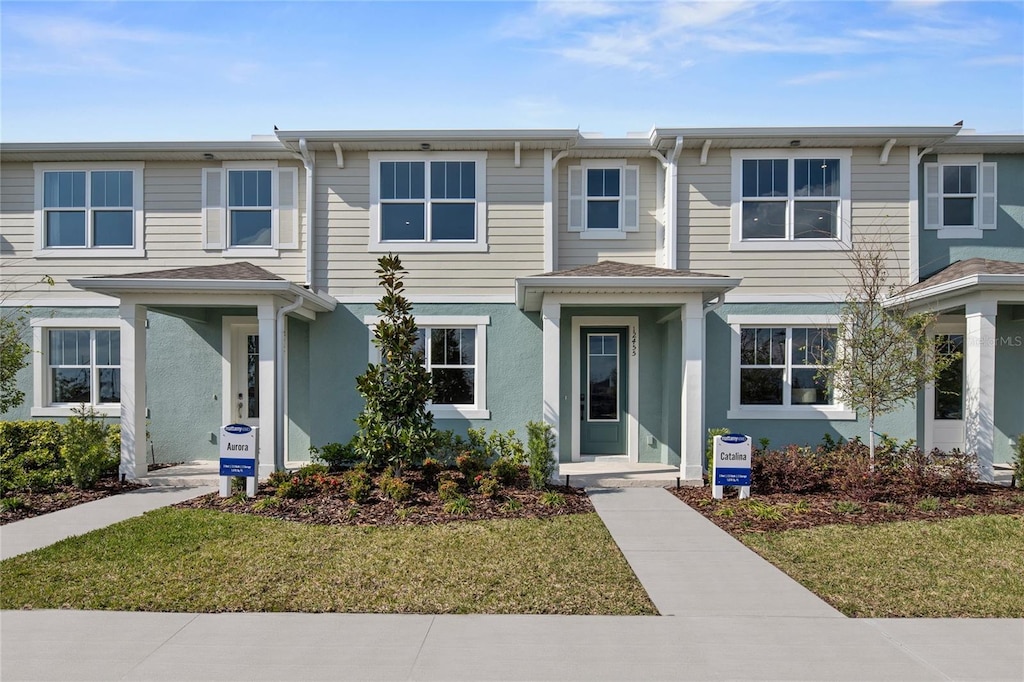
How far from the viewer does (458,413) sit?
36.4 feet

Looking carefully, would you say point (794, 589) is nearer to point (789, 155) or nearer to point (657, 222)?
point (657, 222)

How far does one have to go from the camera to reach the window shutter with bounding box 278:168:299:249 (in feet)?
38.0

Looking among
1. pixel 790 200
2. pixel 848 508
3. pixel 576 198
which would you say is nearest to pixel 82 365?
pixel 576 198

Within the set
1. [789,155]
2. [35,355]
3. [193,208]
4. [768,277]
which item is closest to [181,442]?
[35,355]

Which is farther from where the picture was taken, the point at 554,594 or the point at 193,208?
the point at 193,208

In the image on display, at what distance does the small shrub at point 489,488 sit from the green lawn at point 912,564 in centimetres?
323

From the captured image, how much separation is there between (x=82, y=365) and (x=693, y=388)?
11335 millimetres

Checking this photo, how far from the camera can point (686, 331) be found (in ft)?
31.7

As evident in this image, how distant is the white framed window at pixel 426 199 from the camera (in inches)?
448

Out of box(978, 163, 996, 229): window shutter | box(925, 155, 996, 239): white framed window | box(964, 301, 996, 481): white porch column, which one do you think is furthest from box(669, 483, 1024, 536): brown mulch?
box(978, 163, 996, 229): window shutter

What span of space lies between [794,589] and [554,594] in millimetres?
2063

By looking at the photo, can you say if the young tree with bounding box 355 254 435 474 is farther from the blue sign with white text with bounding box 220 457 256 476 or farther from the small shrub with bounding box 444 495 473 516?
the blue sign with white text with bounding box 220 457 256 476

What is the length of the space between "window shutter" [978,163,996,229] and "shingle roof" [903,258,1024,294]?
78 centimetres

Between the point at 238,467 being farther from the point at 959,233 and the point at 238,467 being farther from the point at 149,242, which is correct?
the point at 959,233
